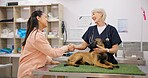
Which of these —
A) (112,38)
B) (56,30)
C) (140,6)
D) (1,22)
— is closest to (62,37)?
(56,30)

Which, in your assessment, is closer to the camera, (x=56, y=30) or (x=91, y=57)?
(x=91, y=57)

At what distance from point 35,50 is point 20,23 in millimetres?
3043

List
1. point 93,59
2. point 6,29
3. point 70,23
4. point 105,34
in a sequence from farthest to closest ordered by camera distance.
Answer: point 6,29, point 70,23, point 105,34, point 93,59

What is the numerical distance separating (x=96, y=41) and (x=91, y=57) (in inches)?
7.3

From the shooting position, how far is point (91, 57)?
204 centimetres

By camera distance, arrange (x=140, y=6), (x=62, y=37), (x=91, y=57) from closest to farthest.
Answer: (x=91, y=57) → (x=140, y=6) → (x=62, y=37)

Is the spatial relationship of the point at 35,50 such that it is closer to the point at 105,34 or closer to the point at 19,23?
the point at 105,34

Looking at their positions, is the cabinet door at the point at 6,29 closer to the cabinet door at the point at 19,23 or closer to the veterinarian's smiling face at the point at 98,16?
the cabinet door at the point at 19,23

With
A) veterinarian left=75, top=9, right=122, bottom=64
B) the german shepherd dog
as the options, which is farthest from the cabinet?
the german shepherd dog

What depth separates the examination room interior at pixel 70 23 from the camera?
4.24m

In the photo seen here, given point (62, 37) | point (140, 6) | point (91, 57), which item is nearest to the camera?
point (91, 57)

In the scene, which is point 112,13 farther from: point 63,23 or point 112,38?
point 112,38

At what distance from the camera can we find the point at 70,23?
4582 mm

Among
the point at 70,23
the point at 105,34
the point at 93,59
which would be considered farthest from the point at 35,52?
the point at 70,23
